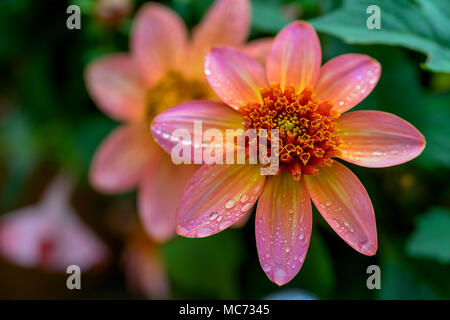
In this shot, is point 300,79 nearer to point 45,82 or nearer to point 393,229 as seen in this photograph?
point 393,229

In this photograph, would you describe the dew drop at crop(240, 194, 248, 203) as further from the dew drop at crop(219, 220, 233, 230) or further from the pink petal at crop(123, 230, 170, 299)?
the pink petal at crop(123, 230, 170, 299)

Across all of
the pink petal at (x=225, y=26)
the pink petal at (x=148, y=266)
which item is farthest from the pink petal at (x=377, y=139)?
the pink petal at (x=148, y=266)

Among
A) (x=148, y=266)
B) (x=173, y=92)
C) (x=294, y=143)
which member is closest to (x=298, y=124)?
(x=294, y=143)

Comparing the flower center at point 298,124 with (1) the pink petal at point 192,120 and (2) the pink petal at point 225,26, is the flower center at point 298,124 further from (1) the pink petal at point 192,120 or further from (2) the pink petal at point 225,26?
(2) the pink petal at point 225,26

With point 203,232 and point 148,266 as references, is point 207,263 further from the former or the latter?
point 203,232

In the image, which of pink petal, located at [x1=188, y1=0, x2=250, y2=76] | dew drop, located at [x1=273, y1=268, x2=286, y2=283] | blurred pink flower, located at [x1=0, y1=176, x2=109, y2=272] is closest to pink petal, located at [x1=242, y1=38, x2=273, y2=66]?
pink petal, located at [x1=188, y1=0, x2=250, y2=76]
